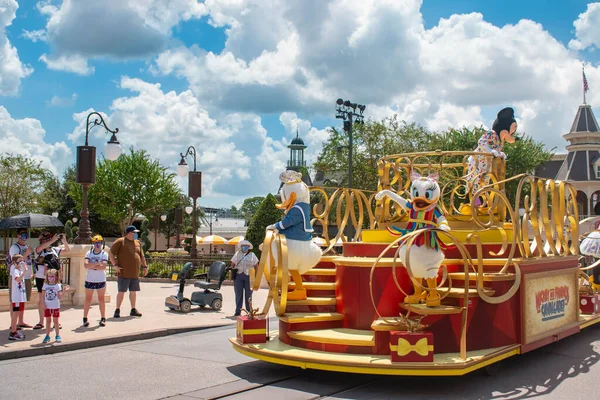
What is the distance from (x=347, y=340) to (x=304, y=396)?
926 mm

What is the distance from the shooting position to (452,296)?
7.51m

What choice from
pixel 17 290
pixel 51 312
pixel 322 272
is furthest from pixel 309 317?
pixel 17 290

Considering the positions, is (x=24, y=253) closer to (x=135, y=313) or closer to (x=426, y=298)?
(x=135, y=313)

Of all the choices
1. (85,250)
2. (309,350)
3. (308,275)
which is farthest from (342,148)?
Answer: (309,350)

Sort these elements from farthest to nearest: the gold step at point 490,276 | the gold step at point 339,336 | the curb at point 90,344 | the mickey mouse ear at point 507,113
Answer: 1. the mickey mouse ear at point 507,113
2. the curb at point 90,344
3. the gold step at point 490,276
4. the gold step at point 339,336

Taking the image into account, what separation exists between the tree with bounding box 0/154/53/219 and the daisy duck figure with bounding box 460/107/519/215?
41239 mm

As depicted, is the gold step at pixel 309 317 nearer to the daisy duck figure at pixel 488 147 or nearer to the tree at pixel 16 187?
the daisy duck figure at pixel 488 147

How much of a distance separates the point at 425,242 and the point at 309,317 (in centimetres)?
186

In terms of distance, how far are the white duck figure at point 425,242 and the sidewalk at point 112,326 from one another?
518 cm

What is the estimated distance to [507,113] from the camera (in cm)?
1075

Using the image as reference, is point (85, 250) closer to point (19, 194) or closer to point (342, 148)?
point (342, 148)

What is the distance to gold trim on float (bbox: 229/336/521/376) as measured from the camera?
6.62 metres

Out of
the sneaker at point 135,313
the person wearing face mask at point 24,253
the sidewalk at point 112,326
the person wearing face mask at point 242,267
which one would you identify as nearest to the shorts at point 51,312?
the sidewalk at point 112,326

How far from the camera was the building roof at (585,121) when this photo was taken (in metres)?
45.2
